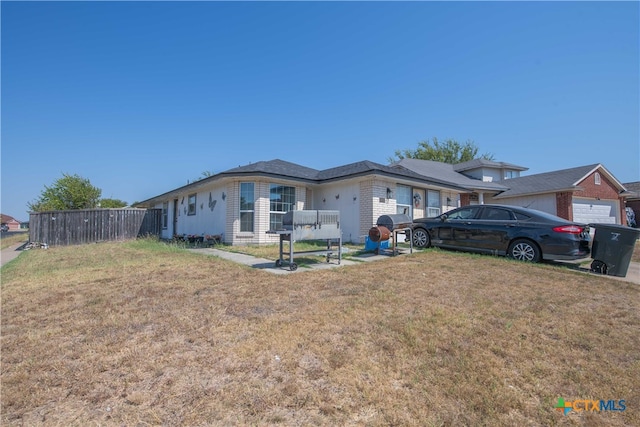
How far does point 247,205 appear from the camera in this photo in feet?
39.9

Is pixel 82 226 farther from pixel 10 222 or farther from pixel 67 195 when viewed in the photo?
pixel 10 222

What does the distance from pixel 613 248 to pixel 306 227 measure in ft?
23.1

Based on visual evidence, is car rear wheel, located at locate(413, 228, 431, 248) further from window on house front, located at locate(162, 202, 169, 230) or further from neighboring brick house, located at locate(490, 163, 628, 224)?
window on house front, located at locate(162, 202, 169, 230)

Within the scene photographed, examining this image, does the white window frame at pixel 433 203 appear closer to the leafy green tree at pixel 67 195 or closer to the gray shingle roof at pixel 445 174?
the gray shingle roof at pixel 445 174

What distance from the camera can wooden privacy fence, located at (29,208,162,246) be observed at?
15977mm

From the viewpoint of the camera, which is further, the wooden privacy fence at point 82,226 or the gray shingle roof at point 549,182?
the gray shingle roof at point 549,182

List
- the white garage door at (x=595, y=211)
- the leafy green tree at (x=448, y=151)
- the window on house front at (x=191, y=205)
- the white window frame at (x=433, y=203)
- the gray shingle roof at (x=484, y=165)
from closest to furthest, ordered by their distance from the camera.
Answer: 1. the white window frame at (x=433, y=203)
2. the window on house front at (x=191, y=205)
3. the white garage door at (x=595, y=211)
4. the gray shingle roof at (x=484, y=165)
5. the leafy green tree at (x=448, y=151)

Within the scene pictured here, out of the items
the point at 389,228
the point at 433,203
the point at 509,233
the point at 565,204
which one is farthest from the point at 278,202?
the point at 565,204

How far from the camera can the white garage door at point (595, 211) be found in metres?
18.5

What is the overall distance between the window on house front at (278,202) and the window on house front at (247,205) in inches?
30.8

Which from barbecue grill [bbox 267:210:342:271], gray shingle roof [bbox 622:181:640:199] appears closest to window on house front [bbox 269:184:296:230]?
barbecue grill [bbox 267:210:342:271]

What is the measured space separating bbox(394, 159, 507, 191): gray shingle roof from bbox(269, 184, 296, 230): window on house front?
423 inches
